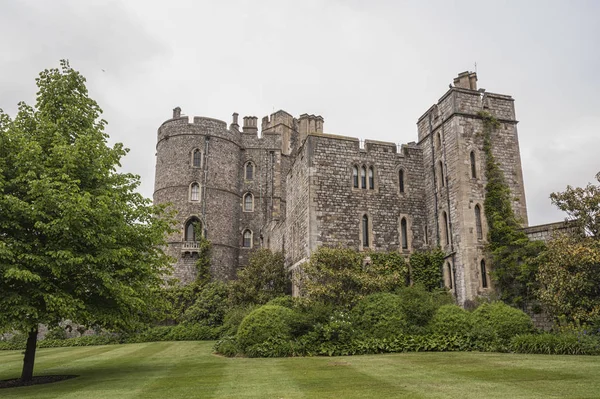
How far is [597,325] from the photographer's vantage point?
49.6ft

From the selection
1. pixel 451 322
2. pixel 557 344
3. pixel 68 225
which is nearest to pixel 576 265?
pixel 557 344

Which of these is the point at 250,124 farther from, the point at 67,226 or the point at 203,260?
the point at 67,226

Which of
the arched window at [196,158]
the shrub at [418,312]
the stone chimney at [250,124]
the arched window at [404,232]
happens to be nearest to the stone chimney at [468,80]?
the arched window at [404,232]

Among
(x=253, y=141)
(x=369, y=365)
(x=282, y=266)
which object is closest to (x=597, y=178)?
(x=369, y=365)

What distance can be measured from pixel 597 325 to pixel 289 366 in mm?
9800

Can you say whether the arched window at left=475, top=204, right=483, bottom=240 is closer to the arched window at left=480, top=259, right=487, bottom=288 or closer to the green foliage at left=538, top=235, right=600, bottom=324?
the arched window at left=480, top=259, right=487, bottom=288

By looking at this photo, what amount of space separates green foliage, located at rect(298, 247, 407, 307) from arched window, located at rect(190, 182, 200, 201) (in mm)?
16191

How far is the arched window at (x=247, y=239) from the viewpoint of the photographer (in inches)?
1543

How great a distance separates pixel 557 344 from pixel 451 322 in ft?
13.4

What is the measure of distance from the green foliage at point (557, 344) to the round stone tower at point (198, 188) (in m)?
24.3

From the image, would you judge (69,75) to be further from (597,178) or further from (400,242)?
(597,178)

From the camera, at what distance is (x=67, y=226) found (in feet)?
38.5

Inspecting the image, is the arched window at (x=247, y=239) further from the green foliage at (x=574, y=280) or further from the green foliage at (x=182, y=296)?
the green foliage at (x=574, y=280)

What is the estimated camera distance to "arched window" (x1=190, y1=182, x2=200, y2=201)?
120 feet
